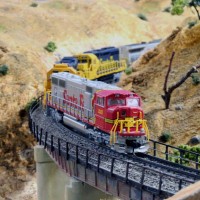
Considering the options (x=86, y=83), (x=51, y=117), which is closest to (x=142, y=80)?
(x=51, y=117)

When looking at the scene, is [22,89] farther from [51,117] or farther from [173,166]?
[173,166]

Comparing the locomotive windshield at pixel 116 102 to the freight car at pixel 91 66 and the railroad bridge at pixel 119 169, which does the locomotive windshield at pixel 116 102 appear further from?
the freight car at pixel 91 66

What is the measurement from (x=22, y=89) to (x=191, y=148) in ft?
101

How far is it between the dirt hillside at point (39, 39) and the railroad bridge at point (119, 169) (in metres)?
11.2

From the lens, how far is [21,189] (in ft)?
186

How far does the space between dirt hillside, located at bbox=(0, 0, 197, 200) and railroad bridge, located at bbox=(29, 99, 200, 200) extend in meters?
11.2

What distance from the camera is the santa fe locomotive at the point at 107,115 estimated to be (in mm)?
32281

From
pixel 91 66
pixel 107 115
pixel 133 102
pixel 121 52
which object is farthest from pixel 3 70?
pixel 107 115

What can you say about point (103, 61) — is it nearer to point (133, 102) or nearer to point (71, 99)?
point (71, 99)

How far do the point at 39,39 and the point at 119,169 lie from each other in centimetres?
5704

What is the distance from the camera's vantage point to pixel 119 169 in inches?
1132

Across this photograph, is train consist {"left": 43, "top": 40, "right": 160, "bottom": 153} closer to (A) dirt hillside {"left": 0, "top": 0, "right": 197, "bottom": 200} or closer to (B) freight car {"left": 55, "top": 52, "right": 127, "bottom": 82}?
(A) dirt hillside {"left": 0, "top": 0, "right": 197, "bottom": 200}

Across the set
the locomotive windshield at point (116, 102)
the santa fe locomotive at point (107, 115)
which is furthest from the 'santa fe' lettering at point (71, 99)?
the locomotive windshield at point (116, 102)

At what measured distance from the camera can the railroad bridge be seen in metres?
25.5
